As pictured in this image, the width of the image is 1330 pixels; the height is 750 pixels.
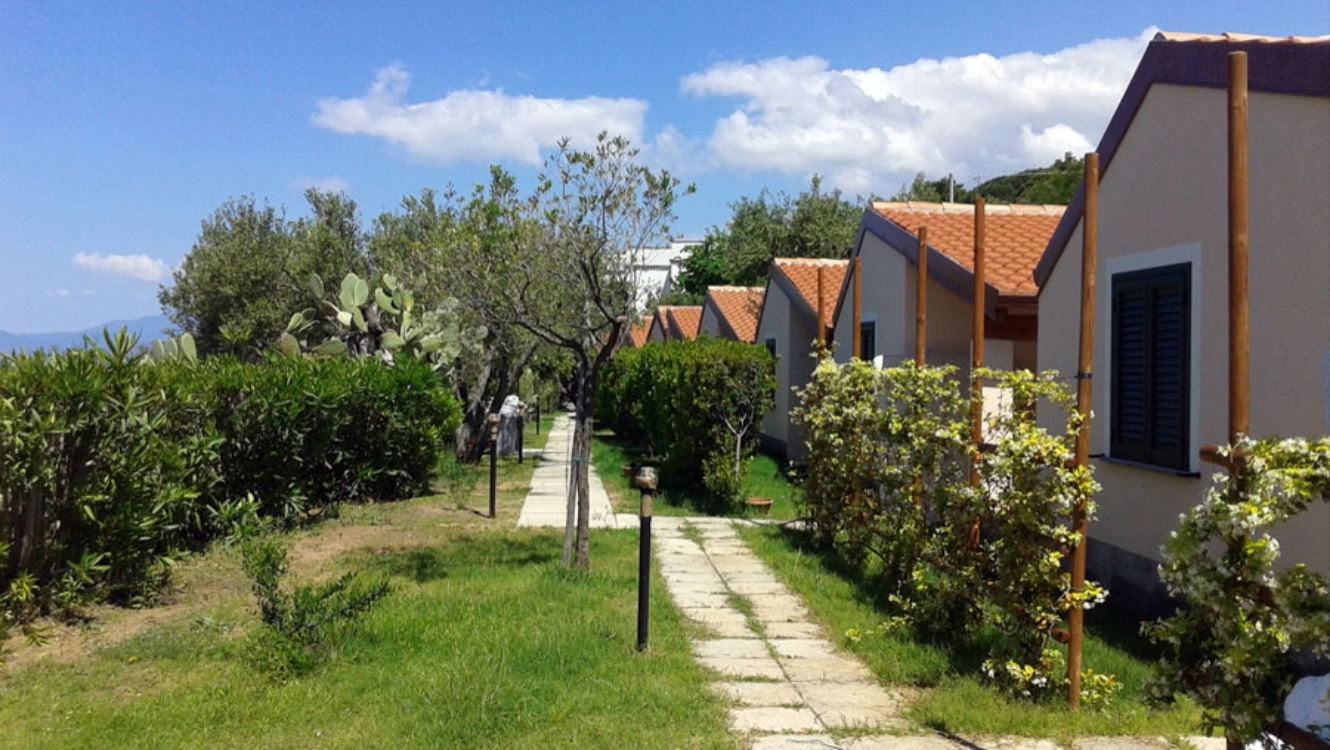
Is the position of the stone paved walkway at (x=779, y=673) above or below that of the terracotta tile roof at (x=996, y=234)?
below

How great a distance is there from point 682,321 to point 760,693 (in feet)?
79.6

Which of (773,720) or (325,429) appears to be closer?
(773,720)

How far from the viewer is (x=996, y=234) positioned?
11.2 metres

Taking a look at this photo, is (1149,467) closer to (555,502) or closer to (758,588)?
(758,588)

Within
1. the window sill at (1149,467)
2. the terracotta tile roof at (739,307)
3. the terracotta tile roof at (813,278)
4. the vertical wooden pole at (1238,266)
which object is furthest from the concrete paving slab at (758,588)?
the terracotta tile roof at (739,307)

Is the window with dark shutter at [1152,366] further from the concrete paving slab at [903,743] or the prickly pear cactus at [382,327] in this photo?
the prickly pear cactus at [382,327]

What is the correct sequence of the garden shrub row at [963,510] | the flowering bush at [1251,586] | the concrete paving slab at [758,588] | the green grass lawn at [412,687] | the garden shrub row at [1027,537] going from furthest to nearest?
the concrete paving slab at [758,588] → the garden shrub row at [963,510] → the green grass lawn at [412,687] → the garden shrub row at [1027,537] → the flowering bush at [1251,586]

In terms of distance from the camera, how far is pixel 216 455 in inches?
360

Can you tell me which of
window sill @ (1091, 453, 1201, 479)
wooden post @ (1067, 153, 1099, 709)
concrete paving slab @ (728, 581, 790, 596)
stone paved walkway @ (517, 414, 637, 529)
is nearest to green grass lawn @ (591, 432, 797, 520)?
stone paved walkway @ (517, 414, 637, 529)

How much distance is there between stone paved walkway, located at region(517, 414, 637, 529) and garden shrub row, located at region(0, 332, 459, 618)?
2640mm

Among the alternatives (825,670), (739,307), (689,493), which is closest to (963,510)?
(825,670)

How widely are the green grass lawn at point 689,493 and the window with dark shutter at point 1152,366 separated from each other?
431 centimetres

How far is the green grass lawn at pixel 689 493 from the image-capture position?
12.7m

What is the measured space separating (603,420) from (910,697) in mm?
23380
